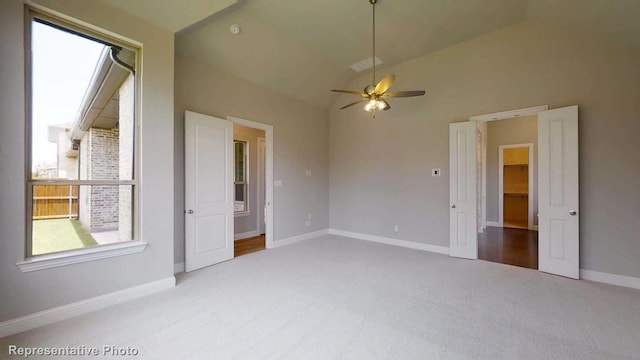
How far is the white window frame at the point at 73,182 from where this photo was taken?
89.8 inches

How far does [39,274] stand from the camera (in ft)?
7.49

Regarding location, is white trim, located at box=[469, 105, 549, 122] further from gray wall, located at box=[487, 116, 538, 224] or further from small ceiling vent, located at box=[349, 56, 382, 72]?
gray wall, located at box=[487, 116, 538, 224]

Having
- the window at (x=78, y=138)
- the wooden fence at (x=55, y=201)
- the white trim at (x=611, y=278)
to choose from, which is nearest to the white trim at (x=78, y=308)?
the window at (x=78, y=138)

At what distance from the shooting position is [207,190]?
393 cm

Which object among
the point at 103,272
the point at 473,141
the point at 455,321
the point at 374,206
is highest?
the point at 473,141

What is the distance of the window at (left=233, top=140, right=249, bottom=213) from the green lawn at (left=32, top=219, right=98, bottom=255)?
3.49m

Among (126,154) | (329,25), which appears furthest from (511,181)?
(126,154)

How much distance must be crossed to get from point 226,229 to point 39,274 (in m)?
2.13

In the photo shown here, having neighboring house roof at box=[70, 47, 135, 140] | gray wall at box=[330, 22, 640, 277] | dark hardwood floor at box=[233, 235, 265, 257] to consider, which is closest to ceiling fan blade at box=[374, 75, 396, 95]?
gray wall at box=[330, 22, 640, 277]

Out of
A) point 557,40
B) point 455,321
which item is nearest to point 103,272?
point 455,321

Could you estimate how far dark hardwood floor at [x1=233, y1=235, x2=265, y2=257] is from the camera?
4799mm

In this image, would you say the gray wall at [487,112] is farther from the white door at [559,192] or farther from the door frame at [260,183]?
the door frame at [260,183]

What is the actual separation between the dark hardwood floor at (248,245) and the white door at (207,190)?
0.55 meters

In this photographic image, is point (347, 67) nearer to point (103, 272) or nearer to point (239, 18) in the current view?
point (239, 18)
